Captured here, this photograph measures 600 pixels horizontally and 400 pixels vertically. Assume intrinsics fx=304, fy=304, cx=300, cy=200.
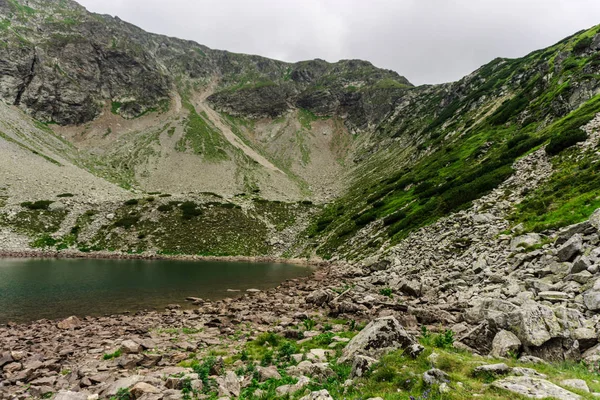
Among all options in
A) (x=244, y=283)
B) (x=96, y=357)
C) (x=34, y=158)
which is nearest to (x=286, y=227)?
(x=244, y=283)

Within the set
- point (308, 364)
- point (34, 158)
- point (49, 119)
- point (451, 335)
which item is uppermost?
point (49, 119)

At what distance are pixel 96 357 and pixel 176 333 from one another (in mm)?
4806

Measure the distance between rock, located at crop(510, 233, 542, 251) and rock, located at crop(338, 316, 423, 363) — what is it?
50.7 ft

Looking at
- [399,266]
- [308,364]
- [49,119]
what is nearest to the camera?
[308,364]

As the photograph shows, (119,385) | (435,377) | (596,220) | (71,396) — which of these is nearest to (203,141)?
(119,385)

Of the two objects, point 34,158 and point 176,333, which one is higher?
point 34,158

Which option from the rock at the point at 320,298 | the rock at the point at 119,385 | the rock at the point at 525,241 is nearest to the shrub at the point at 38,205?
the rock at the point at 320,298

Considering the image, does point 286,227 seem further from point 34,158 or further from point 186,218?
point 34,158

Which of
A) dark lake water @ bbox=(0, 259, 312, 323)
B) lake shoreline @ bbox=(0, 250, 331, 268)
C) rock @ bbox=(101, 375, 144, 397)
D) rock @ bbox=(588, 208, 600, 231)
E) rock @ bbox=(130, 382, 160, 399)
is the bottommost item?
lake shoreline @ bbox=(0, 250, 331, 268)

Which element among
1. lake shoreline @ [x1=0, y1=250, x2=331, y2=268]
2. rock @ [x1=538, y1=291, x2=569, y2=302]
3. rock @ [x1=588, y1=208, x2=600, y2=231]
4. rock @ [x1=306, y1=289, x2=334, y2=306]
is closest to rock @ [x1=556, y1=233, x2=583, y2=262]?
rock @ [x1=588, y1=208, x2=600, y2=231]

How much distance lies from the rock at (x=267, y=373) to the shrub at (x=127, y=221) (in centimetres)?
7551

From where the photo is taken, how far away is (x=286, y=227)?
85.9m

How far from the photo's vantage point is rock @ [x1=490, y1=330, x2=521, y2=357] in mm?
10242

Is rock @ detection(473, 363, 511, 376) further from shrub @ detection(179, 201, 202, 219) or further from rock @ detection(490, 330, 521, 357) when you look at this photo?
shrub @ detection(179, 201, 202, 219)
